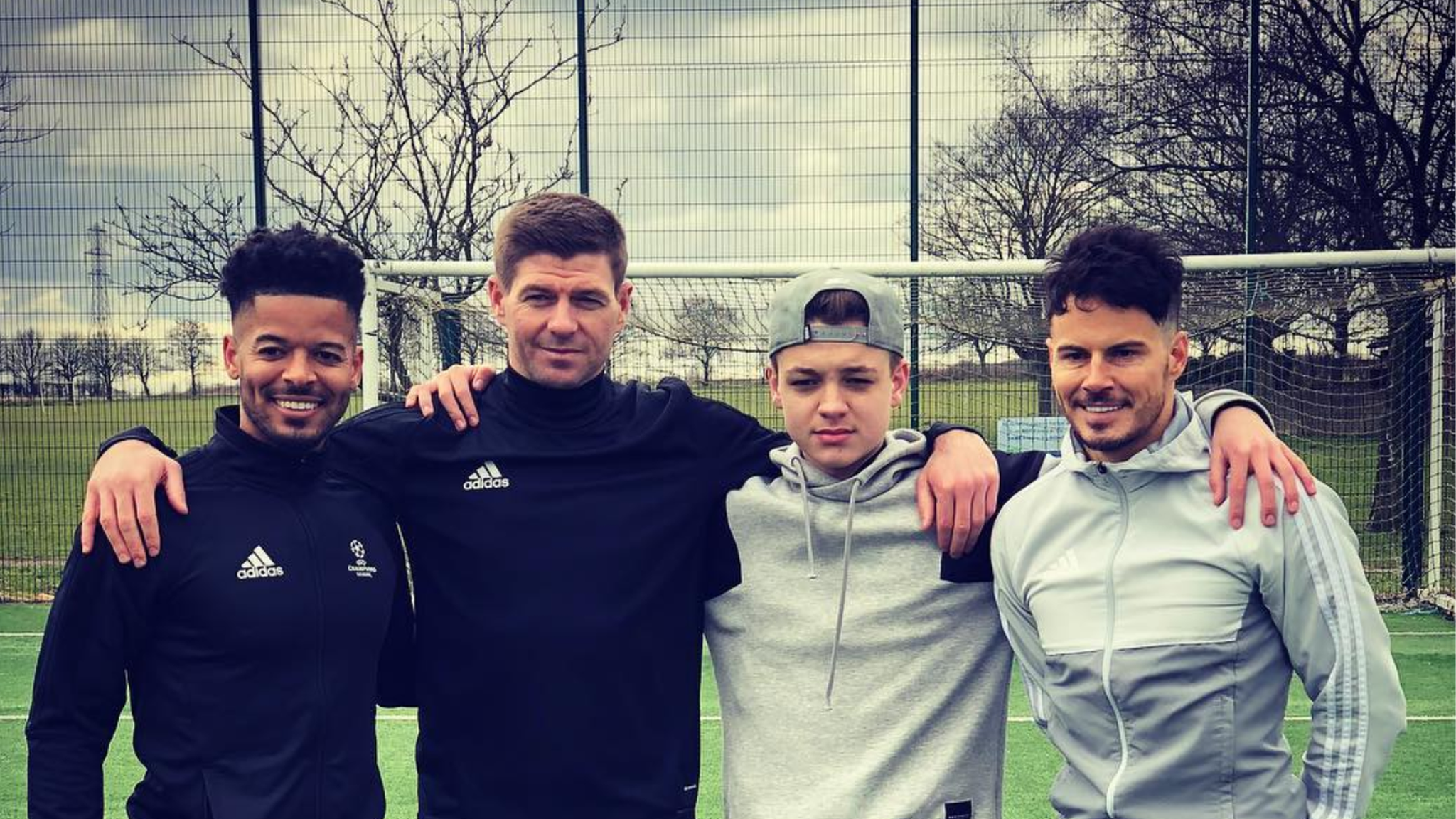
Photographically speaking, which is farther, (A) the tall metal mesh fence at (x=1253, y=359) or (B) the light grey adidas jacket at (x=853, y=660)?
(A) the tall metal mesh fence at (x=1253, y=359)

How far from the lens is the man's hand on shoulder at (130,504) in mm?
1976

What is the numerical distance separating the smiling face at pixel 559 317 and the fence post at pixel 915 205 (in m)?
4.22

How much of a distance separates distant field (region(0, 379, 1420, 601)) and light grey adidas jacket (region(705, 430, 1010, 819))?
14.6ft

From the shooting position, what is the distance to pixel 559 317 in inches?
91.7

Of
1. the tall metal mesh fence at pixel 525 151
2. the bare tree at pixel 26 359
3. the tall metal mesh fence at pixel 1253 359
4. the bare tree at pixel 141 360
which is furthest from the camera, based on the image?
the bare tree at pixel 26 359

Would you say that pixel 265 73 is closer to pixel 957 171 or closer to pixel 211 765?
pixel 957 171

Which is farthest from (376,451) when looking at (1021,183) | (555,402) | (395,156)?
(1021,183)

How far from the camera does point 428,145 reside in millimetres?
7590

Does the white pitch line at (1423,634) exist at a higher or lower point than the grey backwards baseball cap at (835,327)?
lower

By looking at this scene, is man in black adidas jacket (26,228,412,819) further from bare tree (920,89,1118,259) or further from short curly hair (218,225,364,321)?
bare tree (920,89,1118,259)

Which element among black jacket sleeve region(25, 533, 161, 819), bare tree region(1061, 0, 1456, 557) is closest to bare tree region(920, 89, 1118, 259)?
bare tree region(1061, 0, 1456, 557)

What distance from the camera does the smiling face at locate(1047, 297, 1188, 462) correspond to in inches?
81.4

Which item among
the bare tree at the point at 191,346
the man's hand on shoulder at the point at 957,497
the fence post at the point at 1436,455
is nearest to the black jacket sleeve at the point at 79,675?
the man's hand on shoulder at the point at 957,497

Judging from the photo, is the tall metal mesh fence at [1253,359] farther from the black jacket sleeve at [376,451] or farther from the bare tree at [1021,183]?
the black jacket sleeve at [376,451]
